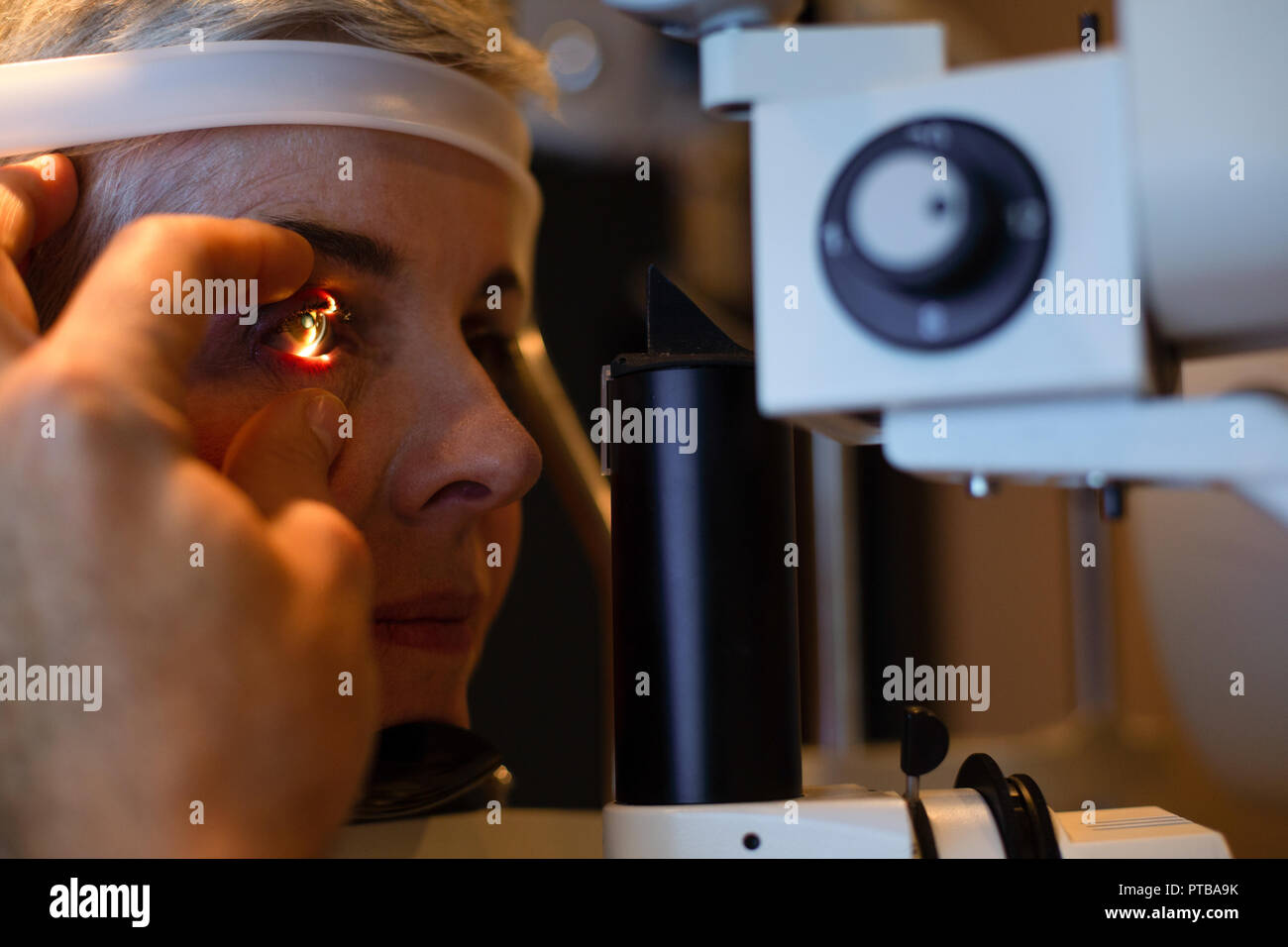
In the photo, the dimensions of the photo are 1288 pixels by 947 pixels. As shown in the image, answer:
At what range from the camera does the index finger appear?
45cm

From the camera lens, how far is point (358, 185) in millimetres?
722

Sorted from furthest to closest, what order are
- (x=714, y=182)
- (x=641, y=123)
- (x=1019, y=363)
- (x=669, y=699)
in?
(x=714, y=182) → (x=641, y=123) → (x=669, y=699) → (x=1019, y=363)

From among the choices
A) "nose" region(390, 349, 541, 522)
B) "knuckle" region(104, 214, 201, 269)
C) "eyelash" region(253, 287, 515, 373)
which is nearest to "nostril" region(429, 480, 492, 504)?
"nose" region(390, 349, 541, 522)

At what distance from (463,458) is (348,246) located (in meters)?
0.17

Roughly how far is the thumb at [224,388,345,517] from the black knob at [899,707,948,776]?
1.03 feet

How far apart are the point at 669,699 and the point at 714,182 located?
129 centimetres

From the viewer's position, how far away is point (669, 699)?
527 mm

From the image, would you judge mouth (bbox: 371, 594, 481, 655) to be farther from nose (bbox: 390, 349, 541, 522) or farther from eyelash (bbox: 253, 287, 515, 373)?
eyelash (bbox: 253, 287, 515, 373)

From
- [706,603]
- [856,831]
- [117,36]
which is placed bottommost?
[856,831]

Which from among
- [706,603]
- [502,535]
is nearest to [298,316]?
[502,535]

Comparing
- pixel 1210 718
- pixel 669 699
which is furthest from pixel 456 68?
pixel 1210 718

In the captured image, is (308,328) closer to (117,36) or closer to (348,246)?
(348,246)

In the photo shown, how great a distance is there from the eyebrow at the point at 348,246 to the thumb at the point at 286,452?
0.16 metres
